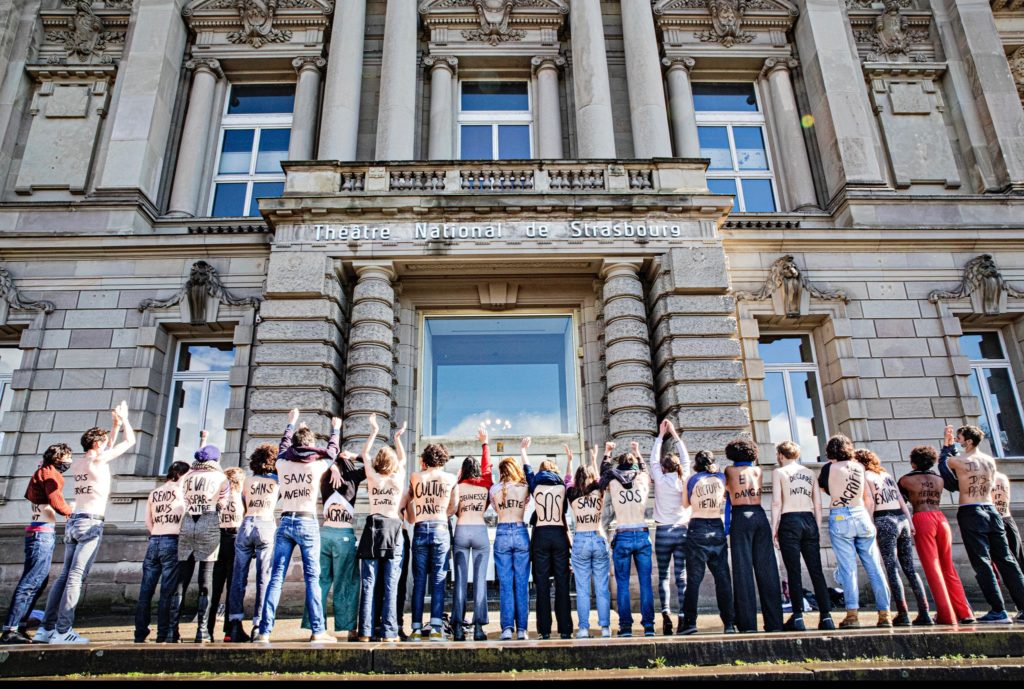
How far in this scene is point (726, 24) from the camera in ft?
63.7

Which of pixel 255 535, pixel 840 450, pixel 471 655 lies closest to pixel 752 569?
pixel 840 450

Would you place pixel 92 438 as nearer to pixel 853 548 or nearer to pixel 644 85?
pixel 853 548

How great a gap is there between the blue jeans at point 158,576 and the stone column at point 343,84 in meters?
10.4

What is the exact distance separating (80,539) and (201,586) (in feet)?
4.32

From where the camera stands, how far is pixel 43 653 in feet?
20.5

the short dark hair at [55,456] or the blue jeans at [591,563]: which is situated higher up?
the short dark hair at [55,456]

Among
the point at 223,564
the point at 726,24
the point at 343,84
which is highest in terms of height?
the point at 726,24

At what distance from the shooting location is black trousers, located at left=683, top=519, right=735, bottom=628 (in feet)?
24.6

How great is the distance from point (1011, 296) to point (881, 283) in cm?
273

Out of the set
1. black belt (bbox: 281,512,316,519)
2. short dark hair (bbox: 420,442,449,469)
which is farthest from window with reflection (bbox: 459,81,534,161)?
black belt (bbox: 281,512,316,519)

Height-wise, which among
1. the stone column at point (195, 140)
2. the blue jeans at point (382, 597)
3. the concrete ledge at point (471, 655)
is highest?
the stone column at point (195, 140)

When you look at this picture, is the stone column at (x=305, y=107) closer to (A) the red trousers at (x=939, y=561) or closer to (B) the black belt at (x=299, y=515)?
(B) the black belt at (x=299, y=515)

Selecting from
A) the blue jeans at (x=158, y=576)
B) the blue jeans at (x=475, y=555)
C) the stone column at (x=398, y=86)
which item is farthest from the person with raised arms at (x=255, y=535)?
the stone column at (x=398, y=86)

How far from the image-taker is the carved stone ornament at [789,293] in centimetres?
1453
